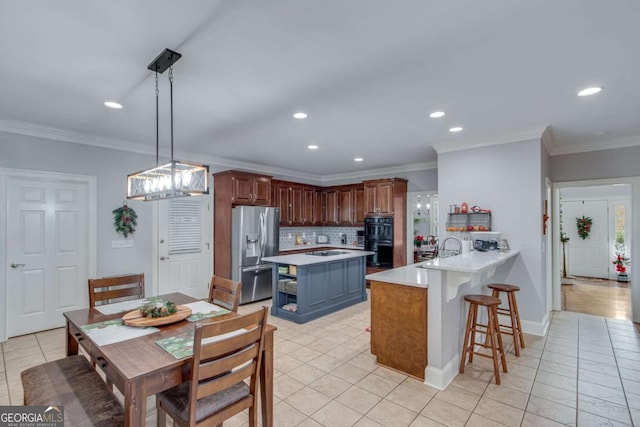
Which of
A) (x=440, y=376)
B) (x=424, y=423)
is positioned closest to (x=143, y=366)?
(x=424, y=423)

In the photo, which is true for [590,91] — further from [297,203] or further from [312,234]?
[312,234]

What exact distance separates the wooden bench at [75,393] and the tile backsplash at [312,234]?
514 cm

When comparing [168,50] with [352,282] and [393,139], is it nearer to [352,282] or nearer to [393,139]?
[393,139]

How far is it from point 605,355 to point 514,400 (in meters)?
1.71

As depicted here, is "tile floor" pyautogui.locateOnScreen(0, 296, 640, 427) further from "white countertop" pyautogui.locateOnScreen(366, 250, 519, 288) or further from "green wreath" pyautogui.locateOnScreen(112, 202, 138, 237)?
"green wreath" pyautogui.locateOnScreen(112, 202, 138, 237)

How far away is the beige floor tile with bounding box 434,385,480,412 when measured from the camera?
2428 mm

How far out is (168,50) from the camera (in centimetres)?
208

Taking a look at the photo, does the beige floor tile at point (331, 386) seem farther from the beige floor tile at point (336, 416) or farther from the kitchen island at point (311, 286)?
the kitchen island at point (311, 286)

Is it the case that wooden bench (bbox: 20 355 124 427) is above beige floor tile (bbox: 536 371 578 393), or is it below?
above

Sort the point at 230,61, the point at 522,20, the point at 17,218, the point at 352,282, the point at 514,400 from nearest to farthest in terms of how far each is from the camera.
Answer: the point at 522,20, the point at 230,61, the point at 514,400, the point at 17,218, the point at 352,282

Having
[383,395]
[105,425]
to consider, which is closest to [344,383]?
[383,395]

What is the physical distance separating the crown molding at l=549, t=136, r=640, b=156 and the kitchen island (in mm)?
3527

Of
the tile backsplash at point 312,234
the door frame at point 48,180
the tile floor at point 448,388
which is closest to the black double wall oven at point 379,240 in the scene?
the tile backsplash at point 312,234

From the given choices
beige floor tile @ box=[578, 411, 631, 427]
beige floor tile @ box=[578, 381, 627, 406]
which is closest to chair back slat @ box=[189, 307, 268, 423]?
beige floor tile @ box=[578, 411, 631, 427]
